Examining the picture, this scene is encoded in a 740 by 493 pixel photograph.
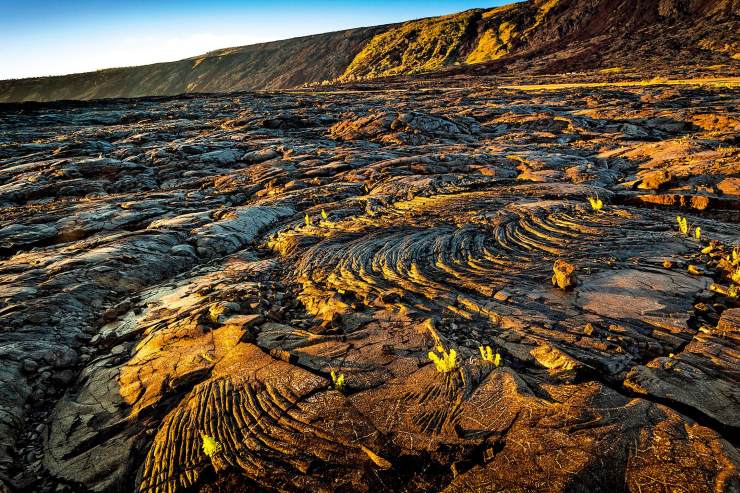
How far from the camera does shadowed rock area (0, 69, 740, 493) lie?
149 inches

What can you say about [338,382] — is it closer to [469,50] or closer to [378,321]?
[378,321]

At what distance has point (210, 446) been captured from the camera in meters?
4.05

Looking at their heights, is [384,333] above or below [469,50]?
below

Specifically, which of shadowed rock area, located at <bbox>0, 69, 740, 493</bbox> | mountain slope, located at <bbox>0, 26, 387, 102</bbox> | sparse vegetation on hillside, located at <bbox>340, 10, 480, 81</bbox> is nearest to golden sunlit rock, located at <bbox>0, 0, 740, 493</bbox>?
shadowed rock area, located at <bbox>0, 69, 740, 493</bbox>

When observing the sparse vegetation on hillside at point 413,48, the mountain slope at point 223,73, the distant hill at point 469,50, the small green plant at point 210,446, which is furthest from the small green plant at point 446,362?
the mountain slope at point 223,73

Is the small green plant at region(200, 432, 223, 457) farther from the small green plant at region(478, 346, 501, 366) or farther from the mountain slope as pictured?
the mountain slope

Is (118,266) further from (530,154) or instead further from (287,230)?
(530,154)

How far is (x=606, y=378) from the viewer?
462 cm

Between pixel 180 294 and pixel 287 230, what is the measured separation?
13.6 feet

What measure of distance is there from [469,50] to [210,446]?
112 metres

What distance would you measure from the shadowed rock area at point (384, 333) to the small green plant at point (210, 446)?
9 centimetres

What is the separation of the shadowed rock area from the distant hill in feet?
193

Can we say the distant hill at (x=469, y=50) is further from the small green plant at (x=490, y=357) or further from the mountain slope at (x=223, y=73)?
the small green plant at (x=490, y=357)

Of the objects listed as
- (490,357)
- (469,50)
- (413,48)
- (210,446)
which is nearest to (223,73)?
(413,48)
